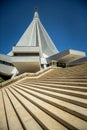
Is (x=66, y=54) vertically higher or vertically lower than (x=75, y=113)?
higher

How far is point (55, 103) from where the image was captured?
415cm

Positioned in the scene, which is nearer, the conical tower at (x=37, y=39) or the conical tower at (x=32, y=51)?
the conical tower at (x=32, y=51)

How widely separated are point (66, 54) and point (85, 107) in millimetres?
23480

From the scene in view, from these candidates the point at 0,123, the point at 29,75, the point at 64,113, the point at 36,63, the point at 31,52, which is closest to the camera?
the point at 64,113

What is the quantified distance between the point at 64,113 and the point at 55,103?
2.47ft

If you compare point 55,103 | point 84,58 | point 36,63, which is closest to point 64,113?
point 55,103

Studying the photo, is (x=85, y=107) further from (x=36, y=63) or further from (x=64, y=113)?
(x=36, y=63)

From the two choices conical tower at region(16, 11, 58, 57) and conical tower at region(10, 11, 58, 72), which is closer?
conical tower at region(10, 11, 58, 72)

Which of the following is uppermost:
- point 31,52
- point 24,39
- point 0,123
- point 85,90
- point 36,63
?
point 24,39

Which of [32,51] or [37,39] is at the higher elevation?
[37,39]

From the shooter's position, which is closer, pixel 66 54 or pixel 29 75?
pixel 29 75

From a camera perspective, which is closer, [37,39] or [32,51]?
[32,51]

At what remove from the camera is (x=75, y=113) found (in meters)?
3.21

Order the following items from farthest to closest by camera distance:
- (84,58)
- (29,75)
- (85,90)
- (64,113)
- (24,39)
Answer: (24,39) < (84,58) < (29,75) < (85,90) < (64,113)
